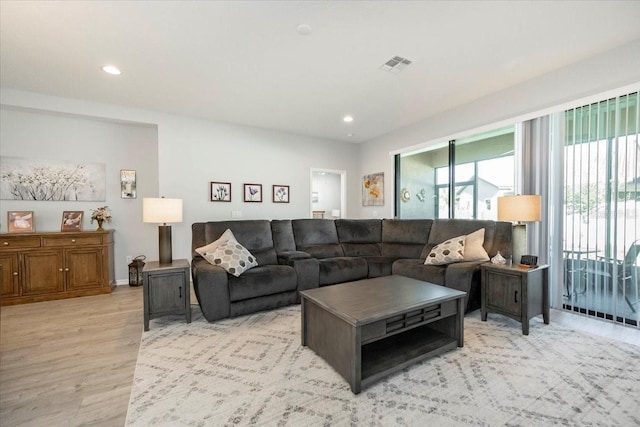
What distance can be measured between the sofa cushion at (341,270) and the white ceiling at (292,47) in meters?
2.23

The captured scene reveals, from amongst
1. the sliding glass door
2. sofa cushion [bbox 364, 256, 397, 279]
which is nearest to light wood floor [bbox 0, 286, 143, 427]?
sofa cushion [bbox 364, 256, 397, 279]

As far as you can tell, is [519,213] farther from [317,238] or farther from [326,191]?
[326,191]

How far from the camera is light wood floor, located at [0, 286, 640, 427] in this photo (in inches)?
63.9

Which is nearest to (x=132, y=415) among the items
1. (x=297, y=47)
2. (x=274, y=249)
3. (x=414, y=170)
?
(x=274, y=249)

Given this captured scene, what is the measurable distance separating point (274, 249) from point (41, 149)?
3608mm

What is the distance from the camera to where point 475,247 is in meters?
3.32

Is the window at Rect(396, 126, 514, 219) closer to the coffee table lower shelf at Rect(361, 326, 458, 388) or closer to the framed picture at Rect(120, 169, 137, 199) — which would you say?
the coffee table lower shelf at Rect(361, 326, 458, 388)

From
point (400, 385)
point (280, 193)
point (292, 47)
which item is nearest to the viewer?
point (400, 385)

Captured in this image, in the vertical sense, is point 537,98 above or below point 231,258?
above

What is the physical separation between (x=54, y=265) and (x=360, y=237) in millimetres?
4344

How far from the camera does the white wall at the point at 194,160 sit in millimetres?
3826

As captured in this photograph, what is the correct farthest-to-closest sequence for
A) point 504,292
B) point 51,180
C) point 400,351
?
point 51,180 → point 504,292 → point 400,351

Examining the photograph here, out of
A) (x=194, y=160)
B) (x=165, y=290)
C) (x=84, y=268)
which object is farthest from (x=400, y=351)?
(x=84, y=268)

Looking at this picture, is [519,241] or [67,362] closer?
[67,362]
